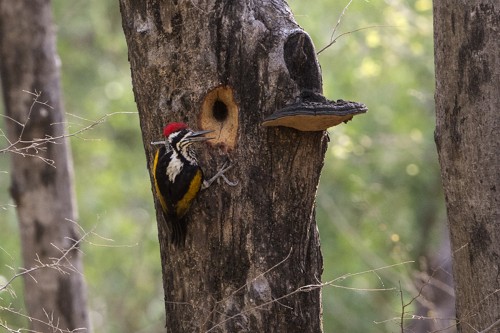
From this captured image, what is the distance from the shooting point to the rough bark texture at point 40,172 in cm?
820

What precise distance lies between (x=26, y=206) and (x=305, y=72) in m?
4.53

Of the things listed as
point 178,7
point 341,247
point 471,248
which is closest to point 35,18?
point 178,7

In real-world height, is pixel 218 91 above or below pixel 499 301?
above

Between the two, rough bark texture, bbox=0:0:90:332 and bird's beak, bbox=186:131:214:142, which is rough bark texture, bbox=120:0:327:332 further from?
rough bark texture, bbox=0:0:90:332

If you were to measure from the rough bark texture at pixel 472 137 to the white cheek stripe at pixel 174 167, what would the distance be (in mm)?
1472

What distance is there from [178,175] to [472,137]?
1.61m

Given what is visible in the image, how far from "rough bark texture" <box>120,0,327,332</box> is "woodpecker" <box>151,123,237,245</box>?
0.06m

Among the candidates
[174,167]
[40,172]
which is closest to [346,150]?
[40,172]

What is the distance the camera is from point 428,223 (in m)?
14.6

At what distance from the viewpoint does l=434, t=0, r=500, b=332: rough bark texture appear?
15.0ft

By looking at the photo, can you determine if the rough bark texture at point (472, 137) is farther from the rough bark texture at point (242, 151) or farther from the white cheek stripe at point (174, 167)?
the white cheek stripe at point (174, 167)

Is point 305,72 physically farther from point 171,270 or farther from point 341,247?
point 341,247

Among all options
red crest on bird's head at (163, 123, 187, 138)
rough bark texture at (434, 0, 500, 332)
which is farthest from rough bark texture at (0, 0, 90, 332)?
rough bark texture at (434, 0, 500, 332)

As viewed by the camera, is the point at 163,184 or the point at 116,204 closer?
the point at 163,184
